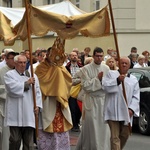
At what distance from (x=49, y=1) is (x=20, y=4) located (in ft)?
9.99

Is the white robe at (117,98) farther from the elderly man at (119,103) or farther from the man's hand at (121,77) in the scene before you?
the man's hand at (121,77)

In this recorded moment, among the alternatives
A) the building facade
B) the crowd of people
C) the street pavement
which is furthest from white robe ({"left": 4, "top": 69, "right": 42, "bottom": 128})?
the building facade

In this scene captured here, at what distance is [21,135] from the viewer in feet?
30.9

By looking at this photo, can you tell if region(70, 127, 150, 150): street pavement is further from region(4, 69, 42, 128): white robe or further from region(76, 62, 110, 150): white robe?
region(4, 69, 42, 128): white robe

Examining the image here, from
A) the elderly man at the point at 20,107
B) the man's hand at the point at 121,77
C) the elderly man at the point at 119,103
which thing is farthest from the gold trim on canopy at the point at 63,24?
the man's hand at the point at 121,77

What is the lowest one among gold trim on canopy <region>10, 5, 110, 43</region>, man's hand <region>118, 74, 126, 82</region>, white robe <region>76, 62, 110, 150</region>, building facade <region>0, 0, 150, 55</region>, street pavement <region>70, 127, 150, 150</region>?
street pavement <region>70, 127, 150, 150</region>

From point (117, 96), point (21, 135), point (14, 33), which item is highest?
point (14, 33)

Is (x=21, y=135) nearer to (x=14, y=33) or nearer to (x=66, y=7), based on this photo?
(x=14, y=33)

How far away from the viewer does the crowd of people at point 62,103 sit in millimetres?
9273

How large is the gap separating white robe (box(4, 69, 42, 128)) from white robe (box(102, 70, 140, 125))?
130cm

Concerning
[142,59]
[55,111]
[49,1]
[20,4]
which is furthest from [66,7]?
[20,4]

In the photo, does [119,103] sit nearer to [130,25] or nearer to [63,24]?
[63,24]

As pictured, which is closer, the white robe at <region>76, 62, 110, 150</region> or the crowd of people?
the crowd of people

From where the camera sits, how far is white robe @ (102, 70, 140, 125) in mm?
9641
